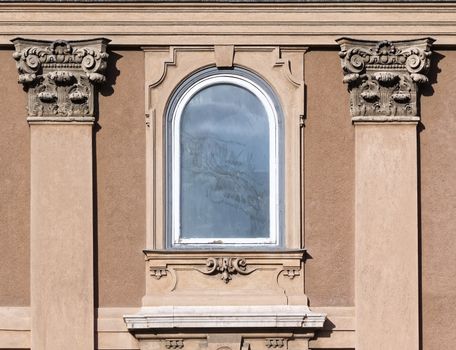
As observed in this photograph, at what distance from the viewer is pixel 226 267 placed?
23875mm

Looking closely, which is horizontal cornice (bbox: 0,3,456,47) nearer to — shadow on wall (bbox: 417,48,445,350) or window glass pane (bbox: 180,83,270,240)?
shadow on wall (bbox: 417,48,445,350)

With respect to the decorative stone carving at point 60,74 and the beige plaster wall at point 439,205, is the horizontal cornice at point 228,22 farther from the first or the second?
the beige plaster wall at point 439,205

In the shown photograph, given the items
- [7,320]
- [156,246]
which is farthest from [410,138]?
[7,320]

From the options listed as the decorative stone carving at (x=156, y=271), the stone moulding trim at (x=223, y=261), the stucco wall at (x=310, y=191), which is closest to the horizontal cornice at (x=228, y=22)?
the stucco wall at (x=310, y=191)

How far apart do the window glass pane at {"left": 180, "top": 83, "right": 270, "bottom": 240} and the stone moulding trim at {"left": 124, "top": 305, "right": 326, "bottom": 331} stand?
88cm

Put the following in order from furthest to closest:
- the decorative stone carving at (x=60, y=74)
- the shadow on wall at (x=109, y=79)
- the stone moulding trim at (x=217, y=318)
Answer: the shadow on wall at (x=109, y=79) → the decorative stone carving at (x=60, y=74) → the stone moulding trim at (x=217, y=318)

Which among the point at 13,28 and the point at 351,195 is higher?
the point at 13,28

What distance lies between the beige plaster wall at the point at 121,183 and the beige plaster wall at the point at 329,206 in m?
1.67

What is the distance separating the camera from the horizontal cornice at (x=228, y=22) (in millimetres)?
23953

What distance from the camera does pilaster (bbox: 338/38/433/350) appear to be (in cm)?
2388

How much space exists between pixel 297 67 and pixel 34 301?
350 cm

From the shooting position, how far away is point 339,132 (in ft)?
78.9

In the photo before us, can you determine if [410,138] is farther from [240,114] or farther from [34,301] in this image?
[34,301]

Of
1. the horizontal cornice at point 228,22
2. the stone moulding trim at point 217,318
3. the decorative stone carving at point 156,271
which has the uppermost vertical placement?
the horizontal cornice at point 228,22
